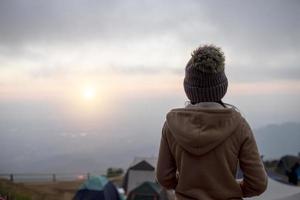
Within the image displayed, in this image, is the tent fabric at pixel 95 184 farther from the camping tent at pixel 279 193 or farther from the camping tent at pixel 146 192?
the camping tent at pixel 279 193

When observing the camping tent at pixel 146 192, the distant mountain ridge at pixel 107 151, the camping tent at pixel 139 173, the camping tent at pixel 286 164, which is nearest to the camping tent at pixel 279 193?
the camping tent at pixel 146 192

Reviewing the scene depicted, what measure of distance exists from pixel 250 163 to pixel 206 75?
0.37 m

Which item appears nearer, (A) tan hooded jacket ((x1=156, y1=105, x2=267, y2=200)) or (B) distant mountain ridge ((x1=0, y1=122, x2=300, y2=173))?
(A) tan hooded jacket ((x1=156, y1=105, x2=267, y2=200))

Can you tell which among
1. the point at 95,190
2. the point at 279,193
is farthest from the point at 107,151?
the point at 279,193

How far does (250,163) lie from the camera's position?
1462 mm

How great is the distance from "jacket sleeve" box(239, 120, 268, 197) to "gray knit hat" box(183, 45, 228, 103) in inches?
6.7

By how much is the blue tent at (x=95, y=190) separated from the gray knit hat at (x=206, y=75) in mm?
6164

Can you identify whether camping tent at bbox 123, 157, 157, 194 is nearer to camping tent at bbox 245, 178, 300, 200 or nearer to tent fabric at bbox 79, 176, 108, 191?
tent fabric at bbox 79, 176, 108, 191

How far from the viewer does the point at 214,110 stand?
1463 millimetres

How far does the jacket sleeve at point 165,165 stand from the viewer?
62.8 inches

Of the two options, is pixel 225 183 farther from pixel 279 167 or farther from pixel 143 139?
pixel 143 139

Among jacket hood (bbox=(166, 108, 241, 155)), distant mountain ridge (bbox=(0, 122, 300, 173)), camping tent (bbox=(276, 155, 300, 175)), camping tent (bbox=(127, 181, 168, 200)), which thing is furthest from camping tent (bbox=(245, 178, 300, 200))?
distant mountain ridge (bbox=(0, 122, 300, 173))

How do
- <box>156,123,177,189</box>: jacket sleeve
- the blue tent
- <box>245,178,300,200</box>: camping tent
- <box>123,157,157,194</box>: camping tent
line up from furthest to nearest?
1. <box>123,157,157,194</box>: camping tent
2. the blue tent
3. <box>245,178,300,200</box>: camping tent
4. <box>156,123,177,189</box>: jacket sleeve

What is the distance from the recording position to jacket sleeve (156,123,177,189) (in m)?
1.60
